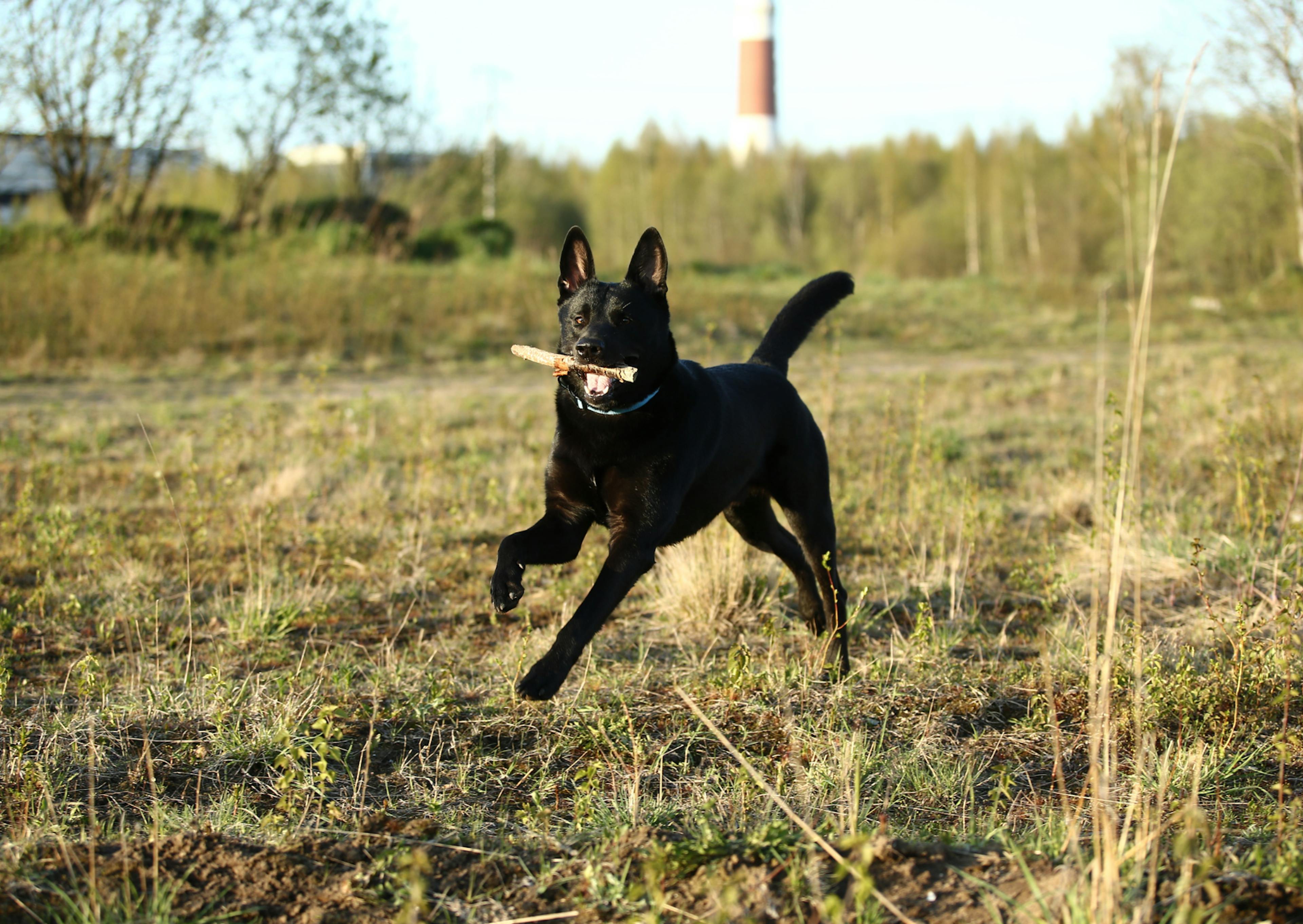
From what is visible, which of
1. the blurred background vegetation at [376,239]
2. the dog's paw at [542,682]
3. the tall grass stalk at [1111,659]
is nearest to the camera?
the tall grass stalk at [1111,659]

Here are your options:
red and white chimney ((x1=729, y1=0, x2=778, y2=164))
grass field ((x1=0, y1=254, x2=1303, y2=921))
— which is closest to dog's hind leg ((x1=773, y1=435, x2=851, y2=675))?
grass field ((x1=0, y1=254, x2=1303, y2=921))

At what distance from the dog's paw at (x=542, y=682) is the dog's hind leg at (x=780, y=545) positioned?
4.95 feet

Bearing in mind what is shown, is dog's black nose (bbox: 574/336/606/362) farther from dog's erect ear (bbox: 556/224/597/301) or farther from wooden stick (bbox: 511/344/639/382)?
dog's erect ear (bbox: 556/224/597/301)

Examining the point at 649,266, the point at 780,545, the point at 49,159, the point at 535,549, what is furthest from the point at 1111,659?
the point at 49,159

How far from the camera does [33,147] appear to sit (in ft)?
55.5

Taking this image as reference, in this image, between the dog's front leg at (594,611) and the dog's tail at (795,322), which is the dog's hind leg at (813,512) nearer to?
the dog's tail at (795,322)

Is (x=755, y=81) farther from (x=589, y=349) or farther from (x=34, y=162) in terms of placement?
(x=589, y=349)

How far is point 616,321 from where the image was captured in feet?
12.1

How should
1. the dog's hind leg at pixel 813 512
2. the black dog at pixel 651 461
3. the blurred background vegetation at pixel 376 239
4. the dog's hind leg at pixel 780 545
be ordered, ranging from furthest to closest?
the blurred background vegetation at pixel 376 239
the dog's hind leg at pixel 780 545
the dog's hind leg at pixel 813 512
the black dog at pixel 651 461

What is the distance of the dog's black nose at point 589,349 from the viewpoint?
348 centimetres

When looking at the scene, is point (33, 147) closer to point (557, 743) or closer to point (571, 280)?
point (571, 280)

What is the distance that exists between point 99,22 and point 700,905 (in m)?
17.0

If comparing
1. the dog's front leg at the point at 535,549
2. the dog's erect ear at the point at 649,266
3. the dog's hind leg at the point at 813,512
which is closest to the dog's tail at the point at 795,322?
the dog's hind leg at the point at 813,512

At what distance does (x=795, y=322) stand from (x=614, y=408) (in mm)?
1356
